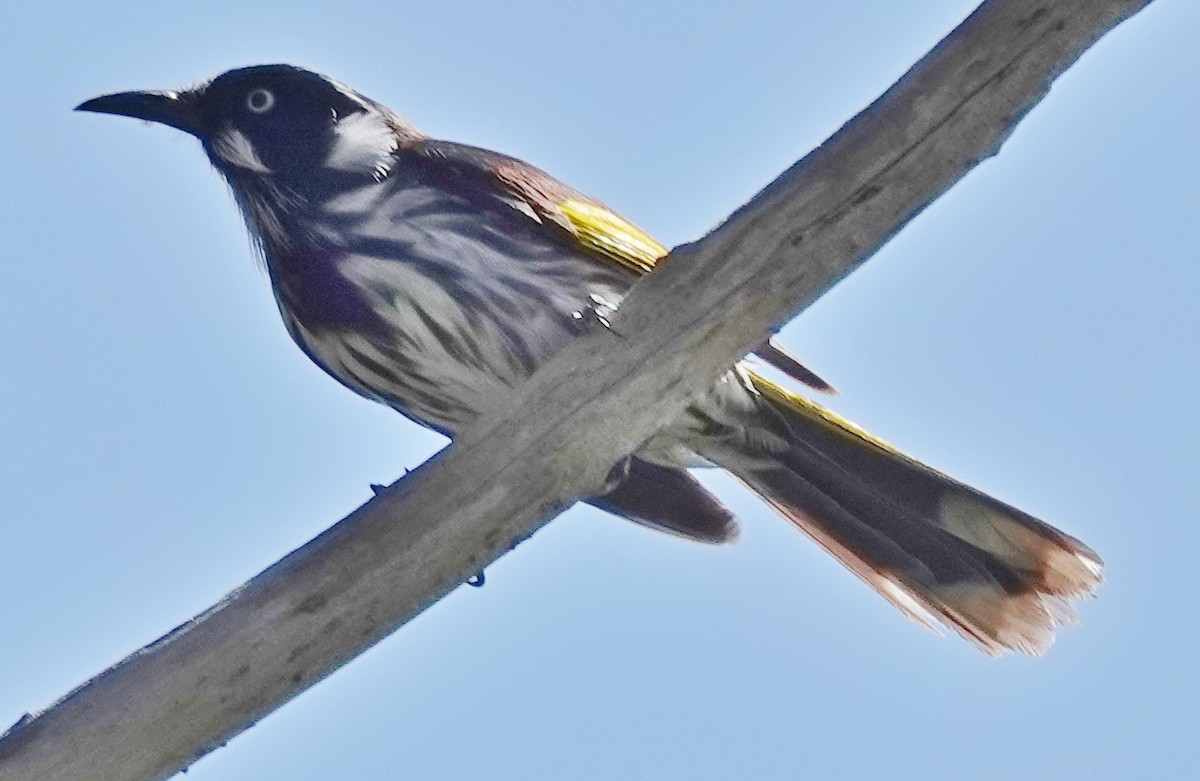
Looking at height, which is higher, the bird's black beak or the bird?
the bird's black beak

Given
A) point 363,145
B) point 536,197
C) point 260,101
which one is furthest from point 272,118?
point 536,197

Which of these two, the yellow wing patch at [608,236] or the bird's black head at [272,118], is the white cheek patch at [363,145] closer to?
the bird's black head at [272,118]

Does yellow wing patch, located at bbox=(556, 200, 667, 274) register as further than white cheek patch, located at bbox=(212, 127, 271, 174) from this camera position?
No

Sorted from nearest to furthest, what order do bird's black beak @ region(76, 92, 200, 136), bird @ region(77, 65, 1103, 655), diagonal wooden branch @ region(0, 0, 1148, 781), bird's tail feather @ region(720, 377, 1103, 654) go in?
diagonal wooden branch @ region(0, 0, 1148, 781) < bird @ region(77, 65, 1103, 655) < bird's tail feather @ region(720, 377, 1103, 654) < bird's black beak @ region(76, 92, 200, 136)

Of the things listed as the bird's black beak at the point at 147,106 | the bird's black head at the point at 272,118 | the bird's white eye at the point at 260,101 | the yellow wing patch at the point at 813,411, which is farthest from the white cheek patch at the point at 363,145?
the yellow wing patch at the point at 813,411

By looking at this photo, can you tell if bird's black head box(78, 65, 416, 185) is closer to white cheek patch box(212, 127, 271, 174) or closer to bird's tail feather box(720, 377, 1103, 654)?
white cheek patch box(212, 127, 271, 174)

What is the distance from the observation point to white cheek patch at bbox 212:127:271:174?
188 inches

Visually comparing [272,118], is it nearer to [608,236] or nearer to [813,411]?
[608,236]

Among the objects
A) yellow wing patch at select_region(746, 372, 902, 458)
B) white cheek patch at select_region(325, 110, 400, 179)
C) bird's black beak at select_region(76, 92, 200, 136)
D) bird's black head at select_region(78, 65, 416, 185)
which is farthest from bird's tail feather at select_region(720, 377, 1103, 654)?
bird's black beak at select_region(76, 92, 200, 136)

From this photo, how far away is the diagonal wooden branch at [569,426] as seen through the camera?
10.5ft

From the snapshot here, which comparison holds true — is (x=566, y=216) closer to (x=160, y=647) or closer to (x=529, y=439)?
(x=529, y=439)

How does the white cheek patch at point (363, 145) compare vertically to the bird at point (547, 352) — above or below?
above

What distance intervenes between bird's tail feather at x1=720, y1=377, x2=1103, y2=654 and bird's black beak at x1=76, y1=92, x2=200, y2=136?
1756 millimetres

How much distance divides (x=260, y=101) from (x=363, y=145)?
345 millimetres
